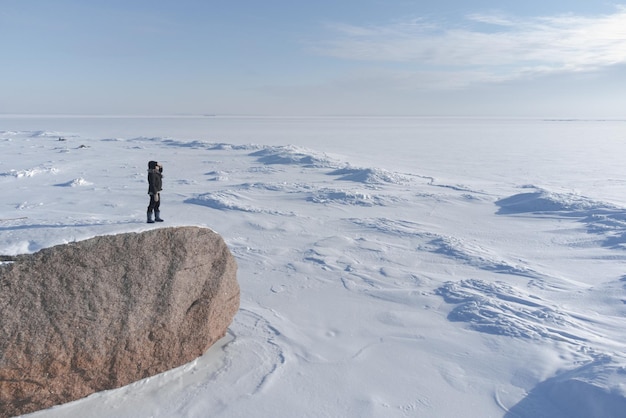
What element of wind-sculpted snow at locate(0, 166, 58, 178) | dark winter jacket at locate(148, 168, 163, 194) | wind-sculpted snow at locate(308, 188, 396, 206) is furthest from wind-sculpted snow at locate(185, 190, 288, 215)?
wind-sculpted snow at locate(0, 166, 58, 178)

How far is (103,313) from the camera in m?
4.09

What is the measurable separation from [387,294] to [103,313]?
4080 millimetres

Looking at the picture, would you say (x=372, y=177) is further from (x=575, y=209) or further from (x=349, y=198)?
(x=575, y=209)

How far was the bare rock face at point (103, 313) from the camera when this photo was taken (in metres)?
3.77

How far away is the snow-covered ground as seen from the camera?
14.0 feet

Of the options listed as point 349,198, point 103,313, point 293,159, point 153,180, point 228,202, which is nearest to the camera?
point 103,313

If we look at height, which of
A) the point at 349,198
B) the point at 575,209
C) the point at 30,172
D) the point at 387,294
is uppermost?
the point at 575,209

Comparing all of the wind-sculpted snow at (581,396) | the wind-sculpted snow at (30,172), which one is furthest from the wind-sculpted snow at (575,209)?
the wind-sculpted snow at (30,172)

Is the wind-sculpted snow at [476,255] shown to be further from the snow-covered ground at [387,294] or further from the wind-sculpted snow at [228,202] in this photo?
the wind-sculpted snow at [228,202]

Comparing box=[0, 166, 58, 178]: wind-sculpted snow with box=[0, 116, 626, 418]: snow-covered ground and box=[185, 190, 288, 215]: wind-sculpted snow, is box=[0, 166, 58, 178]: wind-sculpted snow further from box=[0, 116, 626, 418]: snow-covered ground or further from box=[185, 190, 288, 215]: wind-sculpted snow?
box=[185, 190, 288, 215]: wind-sculpted snow

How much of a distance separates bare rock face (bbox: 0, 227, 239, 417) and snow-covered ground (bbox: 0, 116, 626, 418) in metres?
0.26

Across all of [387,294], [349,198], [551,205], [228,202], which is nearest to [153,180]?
[387,294]

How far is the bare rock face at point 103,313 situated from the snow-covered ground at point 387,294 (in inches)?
10.2

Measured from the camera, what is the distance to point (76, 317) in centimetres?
396
